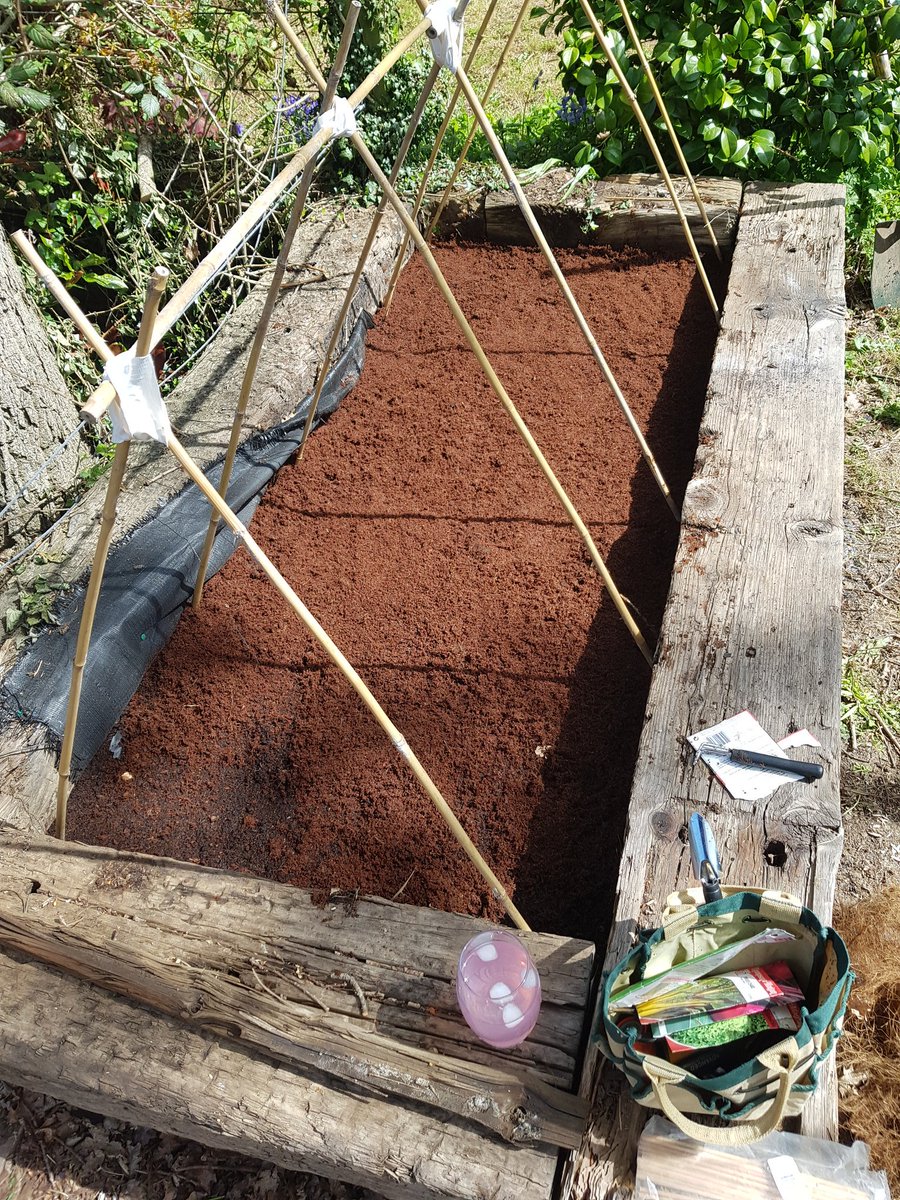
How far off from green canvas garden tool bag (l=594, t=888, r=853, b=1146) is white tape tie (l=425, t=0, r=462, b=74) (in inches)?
69.7

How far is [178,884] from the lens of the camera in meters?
1.65

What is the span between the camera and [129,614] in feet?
7.63

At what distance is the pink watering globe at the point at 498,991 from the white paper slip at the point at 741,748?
51cm

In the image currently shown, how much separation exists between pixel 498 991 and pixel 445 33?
6.18ft

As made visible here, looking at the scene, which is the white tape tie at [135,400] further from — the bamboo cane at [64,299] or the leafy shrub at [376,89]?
the leafy shrub at [376,89]

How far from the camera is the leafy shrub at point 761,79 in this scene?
3.34m

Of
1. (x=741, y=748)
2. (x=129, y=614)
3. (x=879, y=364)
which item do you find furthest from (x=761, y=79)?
(x=129, y=614)

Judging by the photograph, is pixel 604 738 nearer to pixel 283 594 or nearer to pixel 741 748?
pixel 741 748

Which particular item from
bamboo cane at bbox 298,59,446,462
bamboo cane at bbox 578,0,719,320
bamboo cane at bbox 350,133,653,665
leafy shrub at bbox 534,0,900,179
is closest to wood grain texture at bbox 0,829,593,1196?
bamboo cane at bbox 350,133,653,665

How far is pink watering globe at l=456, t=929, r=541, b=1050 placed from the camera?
138 centimetres

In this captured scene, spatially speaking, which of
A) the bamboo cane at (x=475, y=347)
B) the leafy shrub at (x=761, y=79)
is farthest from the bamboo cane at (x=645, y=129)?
the bamboo cane at (x=475, y=347)

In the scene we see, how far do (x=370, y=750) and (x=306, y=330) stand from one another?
169cm

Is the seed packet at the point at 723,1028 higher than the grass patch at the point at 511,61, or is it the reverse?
the grass patch at the point at 511,61

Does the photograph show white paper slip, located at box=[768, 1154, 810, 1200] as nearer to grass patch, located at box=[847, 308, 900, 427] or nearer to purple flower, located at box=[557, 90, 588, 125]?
grass patch, located at box=[847, 308, 900, 427]
